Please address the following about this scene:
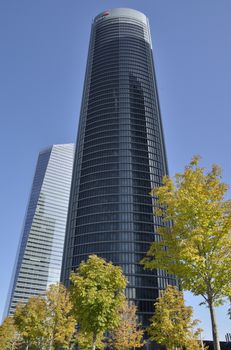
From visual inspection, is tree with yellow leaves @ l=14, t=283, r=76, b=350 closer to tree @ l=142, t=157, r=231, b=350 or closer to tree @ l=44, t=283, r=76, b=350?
tree @ l=44, t=283, r=76, b=350

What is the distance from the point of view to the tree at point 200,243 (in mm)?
15813

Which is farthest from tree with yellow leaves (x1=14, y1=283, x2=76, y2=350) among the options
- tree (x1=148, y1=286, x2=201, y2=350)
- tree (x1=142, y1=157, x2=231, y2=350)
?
tree (x1=142, y1=157, x2=231, y2=350)

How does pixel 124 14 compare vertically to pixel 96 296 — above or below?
above

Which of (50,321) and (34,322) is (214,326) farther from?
(34,322)

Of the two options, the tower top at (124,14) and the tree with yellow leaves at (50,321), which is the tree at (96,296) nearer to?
the tree with yellow leaves at (50,321)

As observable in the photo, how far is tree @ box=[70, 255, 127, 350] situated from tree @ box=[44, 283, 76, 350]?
60.7 feet

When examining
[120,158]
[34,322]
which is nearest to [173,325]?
[34,322]

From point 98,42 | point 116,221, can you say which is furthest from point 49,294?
point 98,42

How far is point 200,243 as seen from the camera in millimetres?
16312

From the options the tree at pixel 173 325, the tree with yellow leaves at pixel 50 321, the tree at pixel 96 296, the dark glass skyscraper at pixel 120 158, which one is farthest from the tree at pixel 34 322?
the dark glass skyscraper at pixel 120 158

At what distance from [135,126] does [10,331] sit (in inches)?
4398

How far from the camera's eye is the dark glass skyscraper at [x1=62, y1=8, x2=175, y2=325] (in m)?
127

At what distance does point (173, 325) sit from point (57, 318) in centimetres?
1576

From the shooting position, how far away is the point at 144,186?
140750 mm
